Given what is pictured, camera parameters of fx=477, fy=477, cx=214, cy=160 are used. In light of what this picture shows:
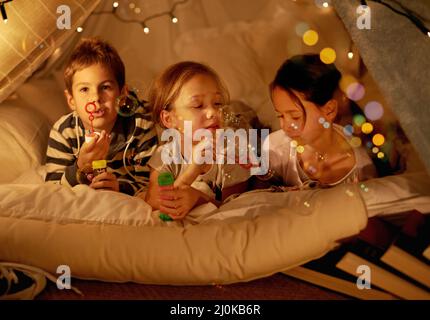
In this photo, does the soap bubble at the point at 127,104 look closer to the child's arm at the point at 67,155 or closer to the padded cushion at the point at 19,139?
the child's arm at the point at 67,155

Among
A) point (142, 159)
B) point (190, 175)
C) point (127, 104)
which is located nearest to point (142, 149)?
point (142, 159)

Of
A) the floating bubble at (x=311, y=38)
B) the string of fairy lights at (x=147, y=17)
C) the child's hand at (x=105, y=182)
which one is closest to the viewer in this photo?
the child's hand at (x=105, y=182)

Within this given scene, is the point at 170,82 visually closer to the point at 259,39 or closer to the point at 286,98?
the point at 286,98

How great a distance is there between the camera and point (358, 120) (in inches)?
51.1

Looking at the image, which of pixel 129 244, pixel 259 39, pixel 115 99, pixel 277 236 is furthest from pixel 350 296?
pixel 259 39

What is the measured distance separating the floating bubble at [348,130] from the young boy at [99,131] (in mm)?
521

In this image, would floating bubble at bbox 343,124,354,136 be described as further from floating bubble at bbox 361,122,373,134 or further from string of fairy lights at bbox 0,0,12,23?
string of fairy lights at bbox 0,0,12,23

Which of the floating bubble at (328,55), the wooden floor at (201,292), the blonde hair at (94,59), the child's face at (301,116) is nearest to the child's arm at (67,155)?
the blonde hair at (94,59)

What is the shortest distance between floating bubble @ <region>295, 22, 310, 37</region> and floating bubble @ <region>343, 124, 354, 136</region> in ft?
1.15

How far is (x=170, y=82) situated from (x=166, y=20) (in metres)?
0.44

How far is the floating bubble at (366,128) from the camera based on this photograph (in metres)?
1.27

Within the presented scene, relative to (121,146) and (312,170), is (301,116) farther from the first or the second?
(121,146)

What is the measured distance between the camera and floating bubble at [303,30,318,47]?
1.42 metres

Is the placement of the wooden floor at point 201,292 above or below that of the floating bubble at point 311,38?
below
